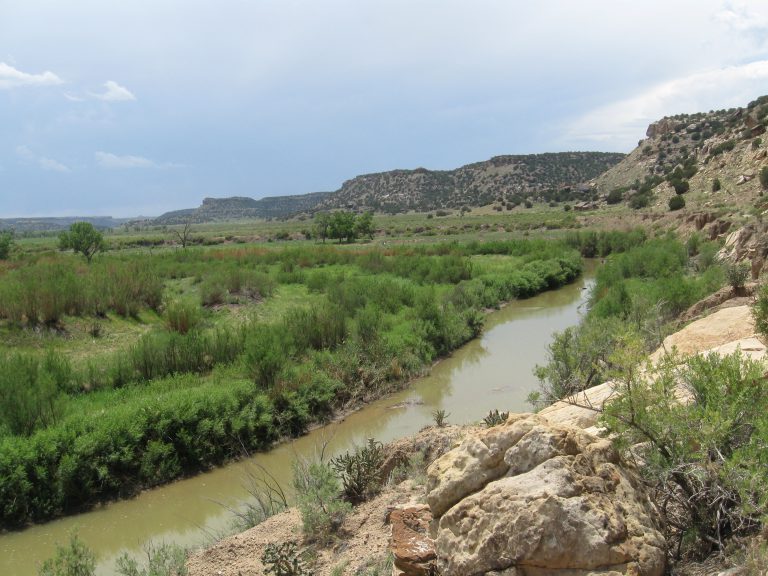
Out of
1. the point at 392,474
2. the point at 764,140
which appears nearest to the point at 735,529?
the point at 392,474

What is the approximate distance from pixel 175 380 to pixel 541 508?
1097 centimetres

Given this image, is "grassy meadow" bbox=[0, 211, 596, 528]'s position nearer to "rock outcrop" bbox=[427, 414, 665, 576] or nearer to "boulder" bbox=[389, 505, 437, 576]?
"boulder" bbox=[389, 505, 437, 576]

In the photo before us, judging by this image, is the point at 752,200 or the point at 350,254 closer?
the point at 752,200

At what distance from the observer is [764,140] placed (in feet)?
128

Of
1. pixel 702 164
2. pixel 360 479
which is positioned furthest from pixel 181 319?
pixel 702 164

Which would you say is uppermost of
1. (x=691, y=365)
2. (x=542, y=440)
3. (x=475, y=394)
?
(x=691, y=365)

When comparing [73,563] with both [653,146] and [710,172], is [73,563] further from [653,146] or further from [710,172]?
[653,146]

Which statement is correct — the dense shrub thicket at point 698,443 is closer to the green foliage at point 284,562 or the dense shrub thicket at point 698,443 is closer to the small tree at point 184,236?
the green foliage at point 284,562

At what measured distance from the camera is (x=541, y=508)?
3453 mm

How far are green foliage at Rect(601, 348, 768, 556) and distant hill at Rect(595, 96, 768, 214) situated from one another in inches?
988

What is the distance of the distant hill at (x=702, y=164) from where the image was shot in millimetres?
34812

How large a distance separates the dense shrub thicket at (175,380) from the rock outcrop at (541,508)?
25.4ft

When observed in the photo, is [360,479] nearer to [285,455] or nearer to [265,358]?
[285,455]

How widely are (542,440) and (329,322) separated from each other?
13.0 m
